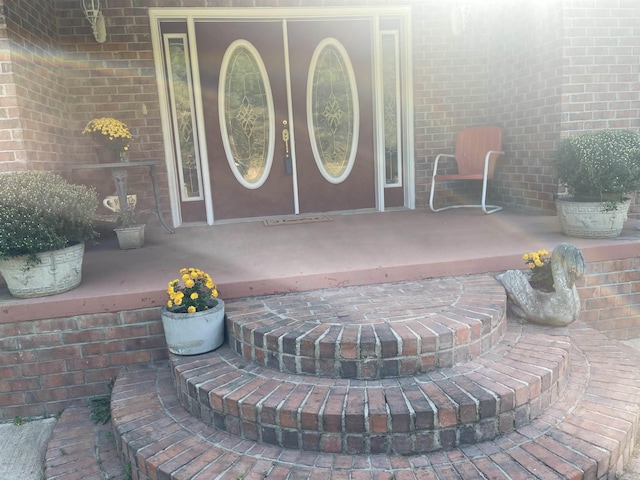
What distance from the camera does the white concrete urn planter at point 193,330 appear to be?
221cm

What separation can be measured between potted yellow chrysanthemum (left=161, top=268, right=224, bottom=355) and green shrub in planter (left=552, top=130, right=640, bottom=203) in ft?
7.84

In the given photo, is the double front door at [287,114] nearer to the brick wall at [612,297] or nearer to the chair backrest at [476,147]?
the chair backrest at [476,147]

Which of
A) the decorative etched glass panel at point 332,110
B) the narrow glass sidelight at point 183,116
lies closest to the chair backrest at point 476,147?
the decorative etched glass panel at point 332,110

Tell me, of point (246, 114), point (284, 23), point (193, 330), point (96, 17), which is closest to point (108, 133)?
point (96, 17)

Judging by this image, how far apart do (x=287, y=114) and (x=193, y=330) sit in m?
2.98

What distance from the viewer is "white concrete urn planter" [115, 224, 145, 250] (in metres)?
3.56

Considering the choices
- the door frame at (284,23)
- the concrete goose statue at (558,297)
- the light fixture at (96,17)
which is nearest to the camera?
the concrete goose statue at (558,297)

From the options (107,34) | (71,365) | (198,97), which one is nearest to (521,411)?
(71,365)

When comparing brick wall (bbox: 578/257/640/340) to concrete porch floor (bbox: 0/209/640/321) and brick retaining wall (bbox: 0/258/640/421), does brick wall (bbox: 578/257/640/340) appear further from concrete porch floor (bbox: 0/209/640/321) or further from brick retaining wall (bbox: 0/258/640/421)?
brick retaining wall (bbox: 0/258/640/421)

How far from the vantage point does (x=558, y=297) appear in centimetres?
241

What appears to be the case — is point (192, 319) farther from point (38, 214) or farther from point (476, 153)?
point (476, 153)

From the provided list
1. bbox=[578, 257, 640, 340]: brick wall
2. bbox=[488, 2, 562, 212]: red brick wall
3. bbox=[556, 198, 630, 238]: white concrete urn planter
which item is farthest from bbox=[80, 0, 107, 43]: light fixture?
bbox=[578, 257, 640, 340]: brick wall

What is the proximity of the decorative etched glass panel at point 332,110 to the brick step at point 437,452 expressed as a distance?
10.6 feet

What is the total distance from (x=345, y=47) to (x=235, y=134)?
1.38 metres
